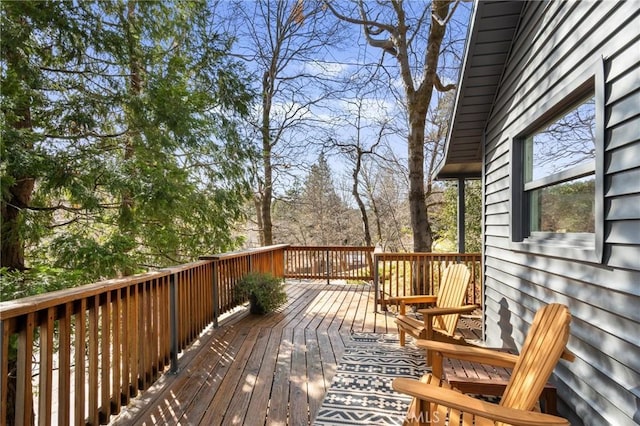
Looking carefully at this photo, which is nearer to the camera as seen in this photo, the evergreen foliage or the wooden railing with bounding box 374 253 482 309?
the evergreen foliage

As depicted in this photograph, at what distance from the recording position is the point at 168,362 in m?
3.14

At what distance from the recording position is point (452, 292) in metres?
3.82

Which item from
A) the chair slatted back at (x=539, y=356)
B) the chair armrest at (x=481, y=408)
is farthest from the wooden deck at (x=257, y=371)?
the chair slatted back at (x=539, y=356)

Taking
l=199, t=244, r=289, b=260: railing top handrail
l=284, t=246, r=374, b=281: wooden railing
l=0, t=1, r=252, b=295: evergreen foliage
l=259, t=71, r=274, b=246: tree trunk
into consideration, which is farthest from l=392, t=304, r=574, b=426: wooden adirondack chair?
l=259, t=71, r=274, b=246: tree trunk

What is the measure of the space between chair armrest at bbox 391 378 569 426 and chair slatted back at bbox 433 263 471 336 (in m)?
2.29

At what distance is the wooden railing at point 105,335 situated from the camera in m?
1.70

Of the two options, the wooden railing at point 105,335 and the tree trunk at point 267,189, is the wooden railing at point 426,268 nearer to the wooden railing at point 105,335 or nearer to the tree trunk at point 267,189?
the wooden railing at point 105,335

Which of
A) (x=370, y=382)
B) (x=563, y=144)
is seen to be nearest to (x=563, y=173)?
(x=563, y=144)

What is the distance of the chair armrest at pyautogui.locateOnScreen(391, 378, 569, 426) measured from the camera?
1.33 metres

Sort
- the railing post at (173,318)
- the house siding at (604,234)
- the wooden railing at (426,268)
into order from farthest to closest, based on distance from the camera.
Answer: the wooden railing at (426,268), the railing post at (173,318), the house siding at (604,234)

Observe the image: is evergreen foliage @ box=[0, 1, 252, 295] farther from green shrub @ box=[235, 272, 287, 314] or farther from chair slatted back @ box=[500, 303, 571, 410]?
chair slatted back @ box=[500, 303, 571, 410]

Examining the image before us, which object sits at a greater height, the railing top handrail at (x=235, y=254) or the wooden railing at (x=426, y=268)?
the railing top handrail at (x=235, y=254)

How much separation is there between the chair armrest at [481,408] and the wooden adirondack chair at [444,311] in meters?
1.78

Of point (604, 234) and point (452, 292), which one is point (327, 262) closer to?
point (452, 292)
